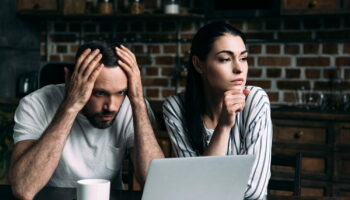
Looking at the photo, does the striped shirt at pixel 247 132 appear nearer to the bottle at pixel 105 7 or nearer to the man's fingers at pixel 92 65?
the man's fingers at pixel 92 65

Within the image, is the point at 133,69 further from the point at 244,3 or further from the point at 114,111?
the point at 244,3

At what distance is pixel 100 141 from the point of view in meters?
1.70

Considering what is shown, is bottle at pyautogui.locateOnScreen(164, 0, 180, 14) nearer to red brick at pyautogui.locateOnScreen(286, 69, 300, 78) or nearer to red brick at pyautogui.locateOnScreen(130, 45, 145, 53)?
red brick at pyautogui.locateOnScreen(130, 45, 145, 53)

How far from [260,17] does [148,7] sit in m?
0.77

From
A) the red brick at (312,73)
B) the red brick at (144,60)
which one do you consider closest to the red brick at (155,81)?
the red brick at (144,60)

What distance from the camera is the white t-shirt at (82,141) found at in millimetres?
1667

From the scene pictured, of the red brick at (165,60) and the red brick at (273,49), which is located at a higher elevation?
the red brick at (273,49)

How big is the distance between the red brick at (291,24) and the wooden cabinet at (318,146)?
713mm

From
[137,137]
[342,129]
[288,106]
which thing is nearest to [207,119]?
[137,137]

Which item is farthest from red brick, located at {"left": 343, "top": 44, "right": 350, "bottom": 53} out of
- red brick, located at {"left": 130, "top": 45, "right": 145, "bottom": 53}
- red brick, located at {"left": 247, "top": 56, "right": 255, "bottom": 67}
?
red brick, located at {"left": 130, "top": 45, "right": 145, "bottom": 53}

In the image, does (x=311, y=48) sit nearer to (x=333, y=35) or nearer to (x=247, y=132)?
(x=333, y=35)

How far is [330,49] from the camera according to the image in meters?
3.12

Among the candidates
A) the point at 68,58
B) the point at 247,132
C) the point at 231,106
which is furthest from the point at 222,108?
the point at 68,58

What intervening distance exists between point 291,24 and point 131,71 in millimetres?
1863
